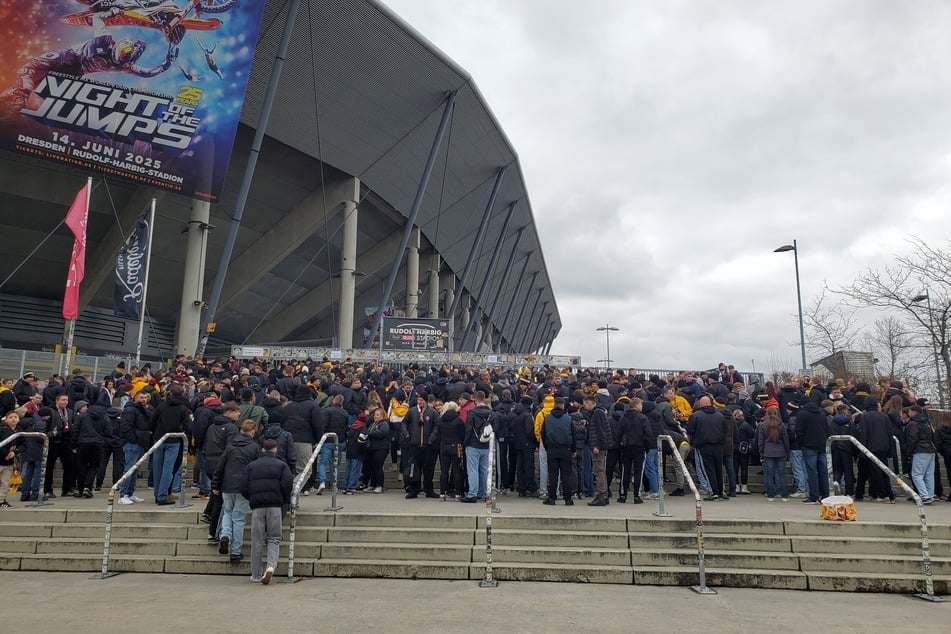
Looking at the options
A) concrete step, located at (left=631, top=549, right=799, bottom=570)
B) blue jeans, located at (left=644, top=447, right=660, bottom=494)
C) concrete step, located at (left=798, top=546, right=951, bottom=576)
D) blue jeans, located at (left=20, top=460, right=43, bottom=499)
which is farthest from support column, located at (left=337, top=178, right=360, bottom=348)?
concrete step, located at (left=798, top=546, right=951, bottom=576)

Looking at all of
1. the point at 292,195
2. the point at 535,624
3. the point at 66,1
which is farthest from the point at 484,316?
the point at 535,624

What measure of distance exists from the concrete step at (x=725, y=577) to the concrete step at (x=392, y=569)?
202 cm

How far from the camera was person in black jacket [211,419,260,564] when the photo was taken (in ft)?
23.9

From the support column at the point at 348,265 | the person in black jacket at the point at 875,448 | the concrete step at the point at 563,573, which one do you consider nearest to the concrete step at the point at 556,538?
the concrete step at the point at 563,573

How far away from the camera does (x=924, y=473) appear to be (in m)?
9.81

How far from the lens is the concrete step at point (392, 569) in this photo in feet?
23.4

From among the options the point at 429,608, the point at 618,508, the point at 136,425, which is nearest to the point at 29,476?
the point at 136,425

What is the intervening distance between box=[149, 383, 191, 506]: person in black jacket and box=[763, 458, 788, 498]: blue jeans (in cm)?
927

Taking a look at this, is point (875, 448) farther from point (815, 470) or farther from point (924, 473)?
point (815, 470)

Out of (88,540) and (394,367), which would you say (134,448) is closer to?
(88,540)

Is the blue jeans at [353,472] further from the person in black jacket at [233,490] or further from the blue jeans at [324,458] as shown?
the person in black jacket at [233,490]

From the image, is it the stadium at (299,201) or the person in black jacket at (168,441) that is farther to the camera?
the stadium at (299,201)

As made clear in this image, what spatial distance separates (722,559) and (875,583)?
4.95 ft

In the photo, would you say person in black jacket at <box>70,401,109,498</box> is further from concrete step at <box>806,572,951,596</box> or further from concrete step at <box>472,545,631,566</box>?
concrete step at <box>806,572,951,596</box>
